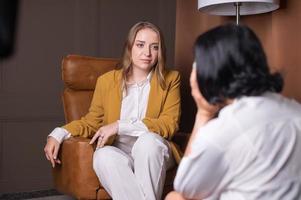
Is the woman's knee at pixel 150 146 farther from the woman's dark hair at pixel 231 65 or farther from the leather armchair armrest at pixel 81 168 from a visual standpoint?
the woman's dark hair at pixel 231 65

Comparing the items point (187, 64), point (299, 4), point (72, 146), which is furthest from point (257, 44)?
point (187, 64)

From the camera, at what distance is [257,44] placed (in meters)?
0.96

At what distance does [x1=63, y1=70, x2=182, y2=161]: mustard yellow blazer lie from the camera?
221 centimetres

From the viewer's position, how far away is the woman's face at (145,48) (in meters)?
2.26

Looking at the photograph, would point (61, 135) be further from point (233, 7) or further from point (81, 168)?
point (233, 7)

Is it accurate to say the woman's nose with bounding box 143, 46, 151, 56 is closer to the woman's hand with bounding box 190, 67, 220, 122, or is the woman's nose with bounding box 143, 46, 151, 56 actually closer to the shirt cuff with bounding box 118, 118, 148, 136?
the shirt cuff with bounding box 118, 118, 148, 136

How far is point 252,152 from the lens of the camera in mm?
904

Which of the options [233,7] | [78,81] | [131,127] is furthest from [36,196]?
[233,7]

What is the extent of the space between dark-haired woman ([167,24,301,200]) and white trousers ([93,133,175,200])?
95cm

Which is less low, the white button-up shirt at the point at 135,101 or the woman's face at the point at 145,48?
the woman's face at the point at 145,48

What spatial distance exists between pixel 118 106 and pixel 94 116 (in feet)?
0.49

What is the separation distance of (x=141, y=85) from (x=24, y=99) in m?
1.22

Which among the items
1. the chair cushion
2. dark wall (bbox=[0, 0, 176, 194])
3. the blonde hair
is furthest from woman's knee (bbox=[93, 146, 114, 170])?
dark wall (bbox=[0, 0, 176, 194])

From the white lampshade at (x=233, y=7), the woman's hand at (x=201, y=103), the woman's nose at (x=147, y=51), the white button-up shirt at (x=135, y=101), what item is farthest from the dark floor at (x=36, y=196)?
the woman's hand at (x=201, y=103)
